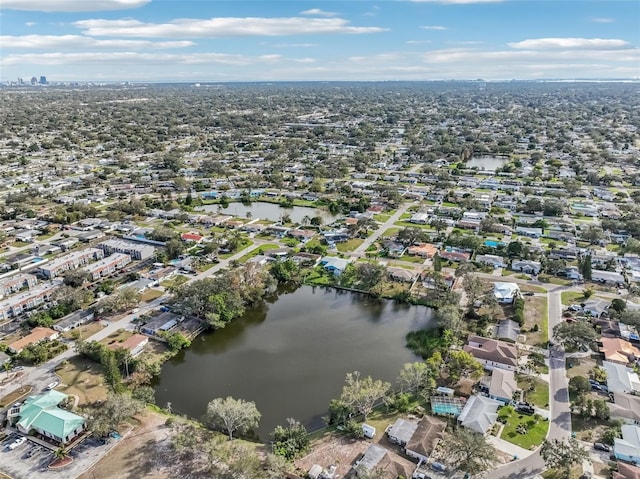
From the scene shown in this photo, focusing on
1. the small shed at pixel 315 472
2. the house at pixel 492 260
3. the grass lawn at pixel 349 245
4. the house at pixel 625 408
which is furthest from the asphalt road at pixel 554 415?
the grass lawn at pixel 349 245

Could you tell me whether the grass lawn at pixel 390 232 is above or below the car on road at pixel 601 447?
above

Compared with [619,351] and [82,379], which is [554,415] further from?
[82,379]

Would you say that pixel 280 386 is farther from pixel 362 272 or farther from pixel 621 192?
pixel 621 192

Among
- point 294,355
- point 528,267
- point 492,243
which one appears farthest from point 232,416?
point 492,243

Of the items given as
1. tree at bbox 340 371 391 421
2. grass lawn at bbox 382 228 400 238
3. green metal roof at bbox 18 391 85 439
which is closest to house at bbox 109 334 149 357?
green metal roof at bbox 18 391 85 439

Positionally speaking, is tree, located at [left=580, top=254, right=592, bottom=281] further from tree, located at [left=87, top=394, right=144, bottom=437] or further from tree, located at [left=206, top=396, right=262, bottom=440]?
tree, located at [left=87, top=394, right=144, bottom=437]

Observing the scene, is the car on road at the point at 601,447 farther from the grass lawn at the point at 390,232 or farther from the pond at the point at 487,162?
the pond at the point at 487,162
